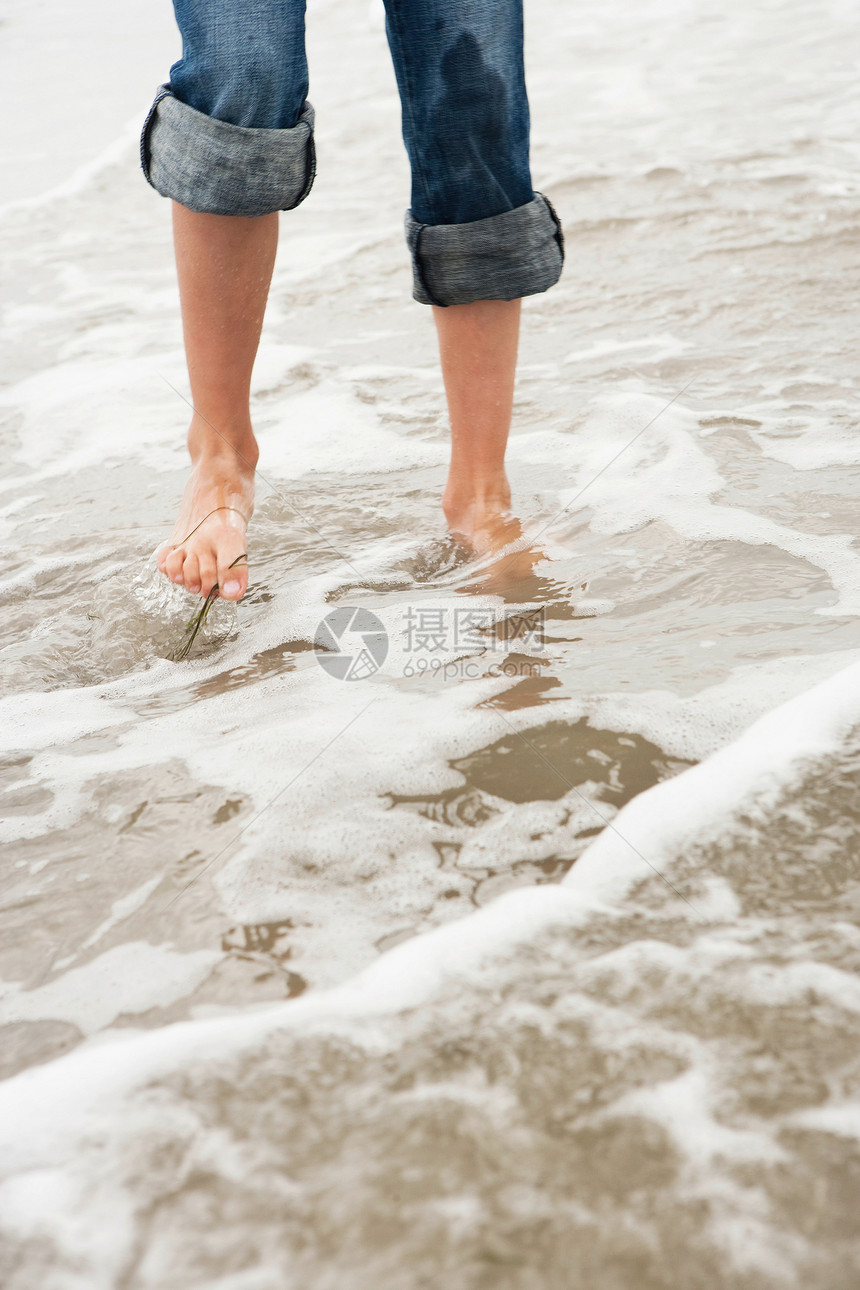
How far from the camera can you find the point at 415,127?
65.8 inches

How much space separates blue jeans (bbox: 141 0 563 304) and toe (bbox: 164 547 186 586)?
0.55 m

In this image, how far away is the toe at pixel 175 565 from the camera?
1.70 metres

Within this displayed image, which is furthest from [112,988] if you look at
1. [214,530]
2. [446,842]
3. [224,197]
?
[224,197]

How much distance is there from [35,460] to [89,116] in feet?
16.3

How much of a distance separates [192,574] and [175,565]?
0.12 feet

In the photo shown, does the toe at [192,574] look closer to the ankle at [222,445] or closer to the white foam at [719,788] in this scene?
the ankle at [222,445]

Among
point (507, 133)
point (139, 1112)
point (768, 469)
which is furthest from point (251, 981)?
point (768, 469)

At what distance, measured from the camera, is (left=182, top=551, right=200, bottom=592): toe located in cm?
169

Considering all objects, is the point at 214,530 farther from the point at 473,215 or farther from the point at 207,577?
the point at 473,215

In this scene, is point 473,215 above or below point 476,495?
above

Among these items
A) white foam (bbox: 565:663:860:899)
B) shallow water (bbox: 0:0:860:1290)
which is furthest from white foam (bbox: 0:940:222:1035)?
white foam (bbox: 565:663:860:899)

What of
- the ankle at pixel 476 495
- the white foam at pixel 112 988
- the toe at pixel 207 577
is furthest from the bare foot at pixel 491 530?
the white foam at pixel 112 988

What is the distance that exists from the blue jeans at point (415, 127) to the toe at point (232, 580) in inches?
22.1

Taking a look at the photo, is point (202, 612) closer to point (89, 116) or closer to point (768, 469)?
point (768, 469)
